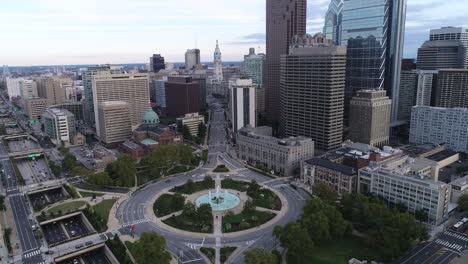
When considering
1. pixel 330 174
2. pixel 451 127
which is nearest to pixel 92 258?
pixel 330 174

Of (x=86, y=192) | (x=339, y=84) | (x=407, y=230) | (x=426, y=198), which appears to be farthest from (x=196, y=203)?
(x=339, y=84)

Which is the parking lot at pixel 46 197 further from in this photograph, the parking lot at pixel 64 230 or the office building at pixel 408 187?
the office building at pixel 408 187

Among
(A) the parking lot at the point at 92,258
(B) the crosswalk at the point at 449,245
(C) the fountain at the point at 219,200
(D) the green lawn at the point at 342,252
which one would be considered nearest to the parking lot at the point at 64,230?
(A) the parking lot at the point at 92,258

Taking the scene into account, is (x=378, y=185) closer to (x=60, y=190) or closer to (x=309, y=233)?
(x=309, y=233)

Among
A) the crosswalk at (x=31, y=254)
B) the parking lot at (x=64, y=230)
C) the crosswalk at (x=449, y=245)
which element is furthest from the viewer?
the parking lot at (x=64, y=230)

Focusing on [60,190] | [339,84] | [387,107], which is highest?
[339,84]
